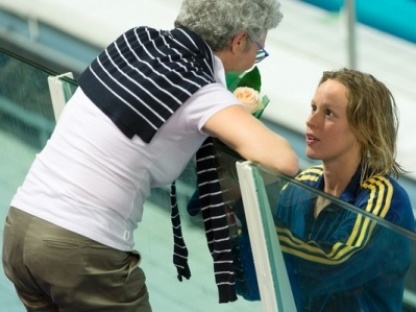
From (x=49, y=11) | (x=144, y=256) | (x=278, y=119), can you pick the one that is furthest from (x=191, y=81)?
(x=49, y=11)

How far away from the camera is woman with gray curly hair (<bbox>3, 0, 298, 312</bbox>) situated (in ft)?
9.43

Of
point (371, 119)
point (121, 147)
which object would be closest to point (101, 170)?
point (121, 147)

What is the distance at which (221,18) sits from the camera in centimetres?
296

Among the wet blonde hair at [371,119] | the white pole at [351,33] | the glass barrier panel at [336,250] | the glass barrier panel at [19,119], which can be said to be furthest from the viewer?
the white pole at [351,33]

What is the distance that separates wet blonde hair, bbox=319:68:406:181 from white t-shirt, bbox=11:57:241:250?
0.45m

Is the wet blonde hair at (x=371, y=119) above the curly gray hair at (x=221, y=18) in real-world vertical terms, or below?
below

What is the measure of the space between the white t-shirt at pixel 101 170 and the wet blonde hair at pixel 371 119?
0.45 meters

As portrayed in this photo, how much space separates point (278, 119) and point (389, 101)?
6.47 ft

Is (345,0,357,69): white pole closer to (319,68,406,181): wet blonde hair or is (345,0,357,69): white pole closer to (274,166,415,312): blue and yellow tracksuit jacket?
(319,68,406,181): wet blonde hair

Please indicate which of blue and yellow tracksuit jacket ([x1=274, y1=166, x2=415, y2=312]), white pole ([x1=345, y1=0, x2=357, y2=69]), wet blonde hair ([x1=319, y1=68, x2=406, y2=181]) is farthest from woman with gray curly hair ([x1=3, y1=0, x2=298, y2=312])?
white pole ([x1=345, y1=0, x2=357, y2=69])

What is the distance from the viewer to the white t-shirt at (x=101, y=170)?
2.92 meters

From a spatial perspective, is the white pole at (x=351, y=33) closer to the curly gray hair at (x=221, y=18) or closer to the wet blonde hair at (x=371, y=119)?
the wet blonde hair at (x=371, y=119)

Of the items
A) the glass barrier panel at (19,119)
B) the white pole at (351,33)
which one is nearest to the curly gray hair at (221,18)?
the glass barrier panel at (19,119)

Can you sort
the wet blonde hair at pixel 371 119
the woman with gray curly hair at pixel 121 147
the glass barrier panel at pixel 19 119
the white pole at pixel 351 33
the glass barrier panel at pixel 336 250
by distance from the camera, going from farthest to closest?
the white pole at pixel 351 33
the glass barrier panel at pixel 19 119
the wet blonde hair at pixel 371 119
the woman with gray curly hair at pixel 121 147
the glass barrier panel at pixel 336 250
